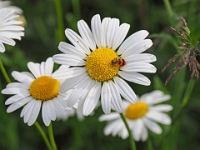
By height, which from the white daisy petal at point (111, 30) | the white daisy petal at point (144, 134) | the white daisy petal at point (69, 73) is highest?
the white daisy petal at point (111, 30)

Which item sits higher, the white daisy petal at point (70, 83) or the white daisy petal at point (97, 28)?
the white daisy petal at point (97, 28)

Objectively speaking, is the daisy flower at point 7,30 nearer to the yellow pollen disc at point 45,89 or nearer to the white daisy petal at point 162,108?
the yellow pollen disc at point 45,89

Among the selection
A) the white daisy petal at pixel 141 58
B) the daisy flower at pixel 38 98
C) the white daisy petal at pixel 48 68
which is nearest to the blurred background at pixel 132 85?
the white daisy petal at pixel 48 68

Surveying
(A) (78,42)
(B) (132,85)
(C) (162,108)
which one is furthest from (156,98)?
(A) (78,42)

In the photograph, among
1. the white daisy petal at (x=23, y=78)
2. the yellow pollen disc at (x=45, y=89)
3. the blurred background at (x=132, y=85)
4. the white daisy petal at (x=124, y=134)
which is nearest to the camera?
the yellow pollen disc at (x=45, y=89)

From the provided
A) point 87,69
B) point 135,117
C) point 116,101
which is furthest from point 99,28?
point 135,117

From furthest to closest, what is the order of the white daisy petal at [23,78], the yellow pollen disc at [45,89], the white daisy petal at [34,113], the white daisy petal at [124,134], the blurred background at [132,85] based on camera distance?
1. the blurred background at [132,85]
2. the white daisy petal at [124,134]
3. the white daisy petal at [23,78]
4. the yellow pollen disc at [45,89]
5. the white daisy petal at [34,113]

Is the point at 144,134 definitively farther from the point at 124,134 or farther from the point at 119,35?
the point at 119,35

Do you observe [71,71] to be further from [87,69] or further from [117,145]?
[117,145]
